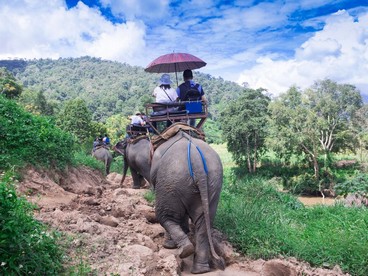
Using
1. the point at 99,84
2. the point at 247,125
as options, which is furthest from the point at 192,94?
the point at 99,84

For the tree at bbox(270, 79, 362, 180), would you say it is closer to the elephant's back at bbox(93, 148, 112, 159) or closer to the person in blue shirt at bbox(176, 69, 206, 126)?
the elephant's back at bbox(93, 148, 112, 159)

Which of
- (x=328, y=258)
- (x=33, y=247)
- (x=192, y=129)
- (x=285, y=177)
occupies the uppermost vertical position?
(x=192, y=129)

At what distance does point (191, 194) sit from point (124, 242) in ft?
2.97

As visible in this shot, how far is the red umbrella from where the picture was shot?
585 centimetres

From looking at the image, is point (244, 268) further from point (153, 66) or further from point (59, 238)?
point (153, 66)

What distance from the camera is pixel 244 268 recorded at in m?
3.93

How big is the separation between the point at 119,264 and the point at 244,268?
1.45 metres

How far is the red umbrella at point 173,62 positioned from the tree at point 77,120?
2625 cm

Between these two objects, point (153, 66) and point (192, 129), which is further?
point (153, 66)

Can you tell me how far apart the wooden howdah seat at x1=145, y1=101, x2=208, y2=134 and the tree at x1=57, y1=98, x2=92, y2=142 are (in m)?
27.6

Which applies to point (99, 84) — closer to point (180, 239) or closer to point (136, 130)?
point (136, 130)

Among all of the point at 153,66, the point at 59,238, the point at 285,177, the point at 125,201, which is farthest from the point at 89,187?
the point at 285,177

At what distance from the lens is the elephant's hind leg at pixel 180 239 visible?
3.72 meters

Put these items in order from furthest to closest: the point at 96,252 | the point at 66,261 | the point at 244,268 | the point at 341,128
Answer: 1. the point at 341,128
2. the point at 244,268
3. the point at 96,252
4. the point at 66,261
